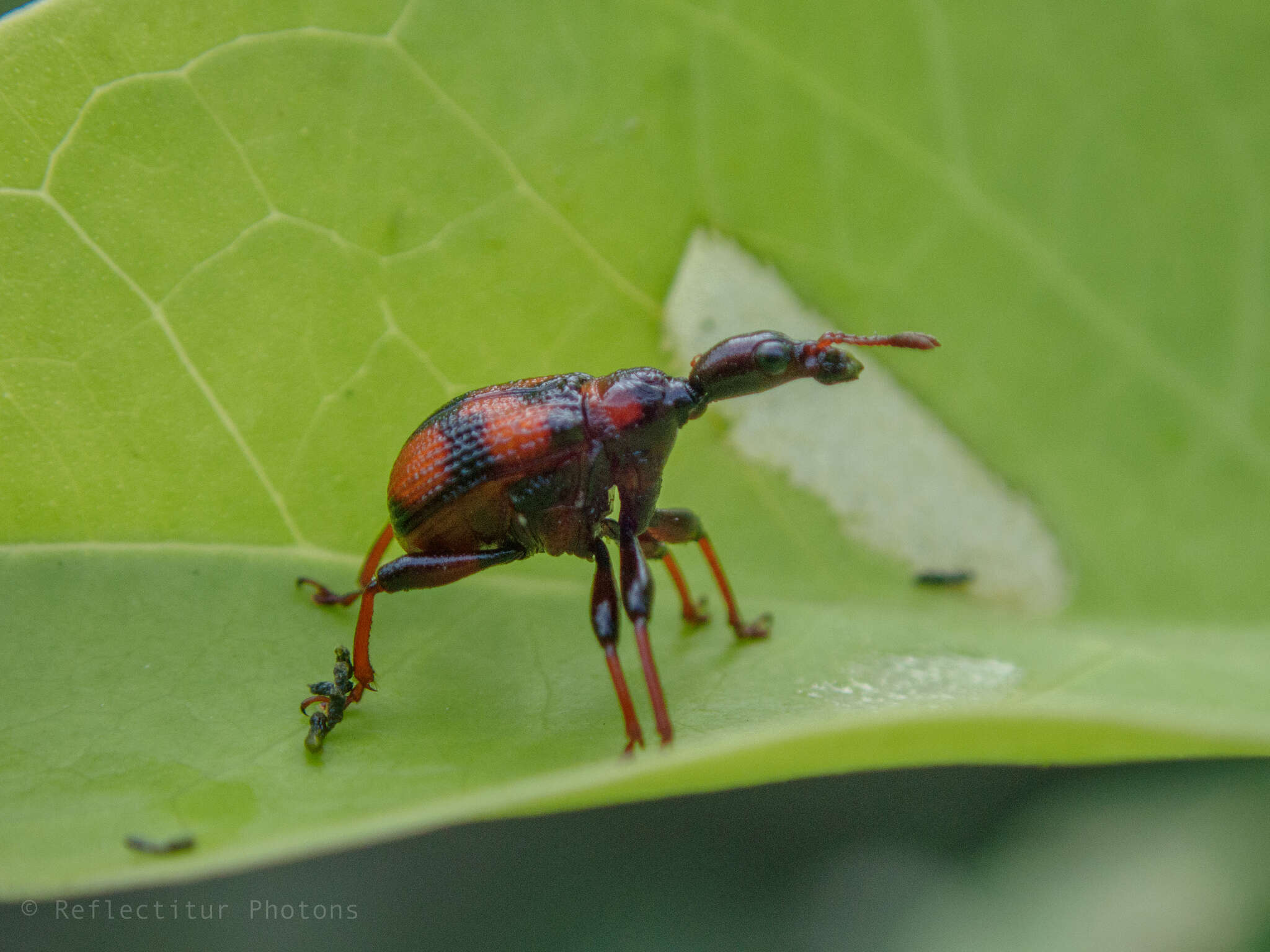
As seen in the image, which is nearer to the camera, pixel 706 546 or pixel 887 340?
pixel 887 340

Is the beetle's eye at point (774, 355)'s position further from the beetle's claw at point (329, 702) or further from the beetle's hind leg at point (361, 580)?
the beetle's claw at point (329, 702)

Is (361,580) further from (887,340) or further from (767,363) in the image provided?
(887,340)

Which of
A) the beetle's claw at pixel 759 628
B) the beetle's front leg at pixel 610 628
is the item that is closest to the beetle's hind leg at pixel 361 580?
the beetle's front leg at pixel 610 628

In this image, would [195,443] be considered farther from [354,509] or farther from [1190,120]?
[1190,120]

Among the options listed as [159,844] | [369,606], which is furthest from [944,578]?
[159,844]

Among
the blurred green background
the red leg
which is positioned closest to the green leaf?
the red leg

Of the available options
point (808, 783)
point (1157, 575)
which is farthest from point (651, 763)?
point (808, 783)

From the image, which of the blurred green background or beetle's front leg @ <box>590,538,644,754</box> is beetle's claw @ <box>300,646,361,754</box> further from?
the blurred green background
